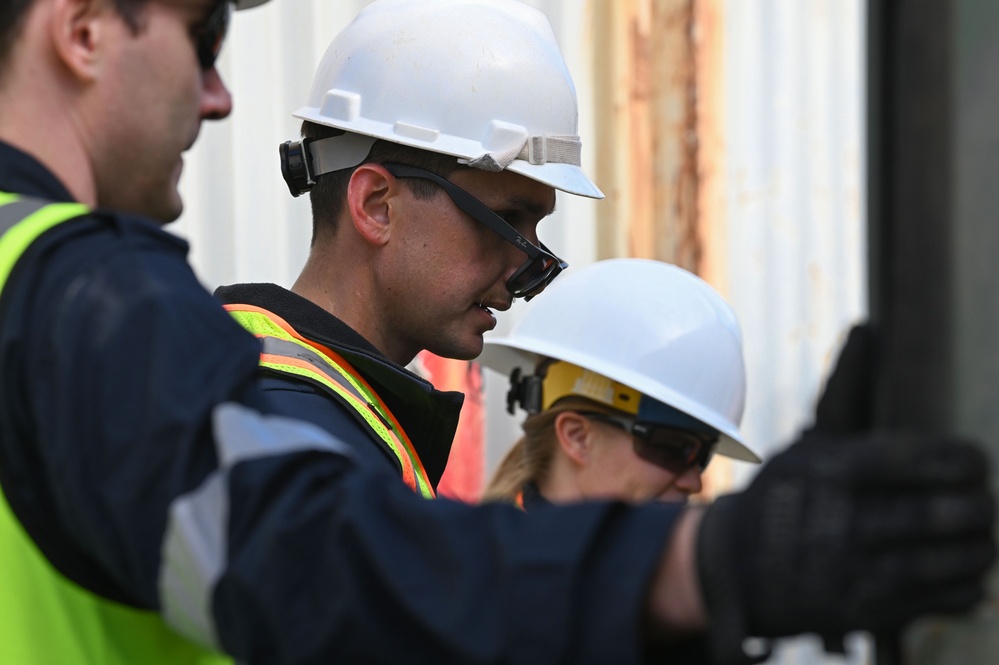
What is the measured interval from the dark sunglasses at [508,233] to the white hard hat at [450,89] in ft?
0.21

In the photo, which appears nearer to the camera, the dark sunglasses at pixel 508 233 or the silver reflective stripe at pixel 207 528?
the silver reflective stripe at pixel 207 528

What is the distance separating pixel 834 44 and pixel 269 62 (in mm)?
2043

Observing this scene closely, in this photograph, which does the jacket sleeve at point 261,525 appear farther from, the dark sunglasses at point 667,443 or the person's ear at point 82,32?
the dark sunglasses at point 667,443

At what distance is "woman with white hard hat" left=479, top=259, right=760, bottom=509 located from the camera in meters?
3.41

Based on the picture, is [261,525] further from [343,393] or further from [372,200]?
[372,200]

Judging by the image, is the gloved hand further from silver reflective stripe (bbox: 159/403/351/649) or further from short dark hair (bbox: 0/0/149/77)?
short dark hair (bbox: 0/0/149/77)

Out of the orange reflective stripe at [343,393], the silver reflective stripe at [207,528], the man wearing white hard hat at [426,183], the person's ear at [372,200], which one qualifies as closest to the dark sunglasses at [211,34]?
the silver reflective stripe at [207,528]

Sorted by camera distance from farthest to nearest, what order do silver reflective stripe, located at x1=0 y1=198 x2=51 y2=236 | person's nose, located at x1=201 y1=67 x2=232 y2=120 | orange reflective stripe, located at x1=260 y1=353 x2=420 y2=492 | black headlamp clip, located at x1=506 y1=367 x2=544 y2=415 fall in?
1. black headlamp clip, located at x1=506 y1=367 x2=544 y2=415
2. orange reflective stripe, located at x1=260 y1=353 x2=420 y2=492
3. person's nose, located at x1=201 y1=67 x2=232 y2=120
4. silver reflective stripe, located at x1=0 y1=198 x2=51 y2=236

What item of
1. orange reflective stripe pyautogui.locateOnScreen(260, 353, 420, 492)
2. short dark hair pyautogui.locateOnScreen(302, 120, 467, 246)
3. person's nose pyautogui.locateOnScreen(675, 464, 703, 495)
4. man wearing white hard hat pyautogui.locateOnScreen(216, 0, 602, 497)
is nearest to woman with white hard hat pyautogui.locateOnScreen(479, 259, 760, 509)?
person's nose pyautogui.locateOnScreen(675, 464, 703, 495)

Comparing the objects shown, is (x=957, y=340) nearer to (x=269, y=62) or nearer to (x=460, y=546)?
(x=460, y=546)

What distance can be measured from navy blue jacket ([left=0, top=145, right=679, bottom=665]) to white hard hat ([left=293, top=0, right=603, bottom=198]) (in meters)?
1.66

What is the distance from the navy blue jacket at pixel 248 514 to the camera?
1.03 metres

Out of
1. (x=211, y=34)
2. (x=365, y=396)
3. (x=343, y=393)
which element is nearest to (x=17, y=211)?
(x=211, y=34)

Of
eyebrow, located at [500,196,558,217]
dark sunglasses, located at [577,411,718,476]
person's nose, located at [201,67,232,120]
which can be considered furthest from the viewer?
dark sunglasses, located at [577,411,718,476]
